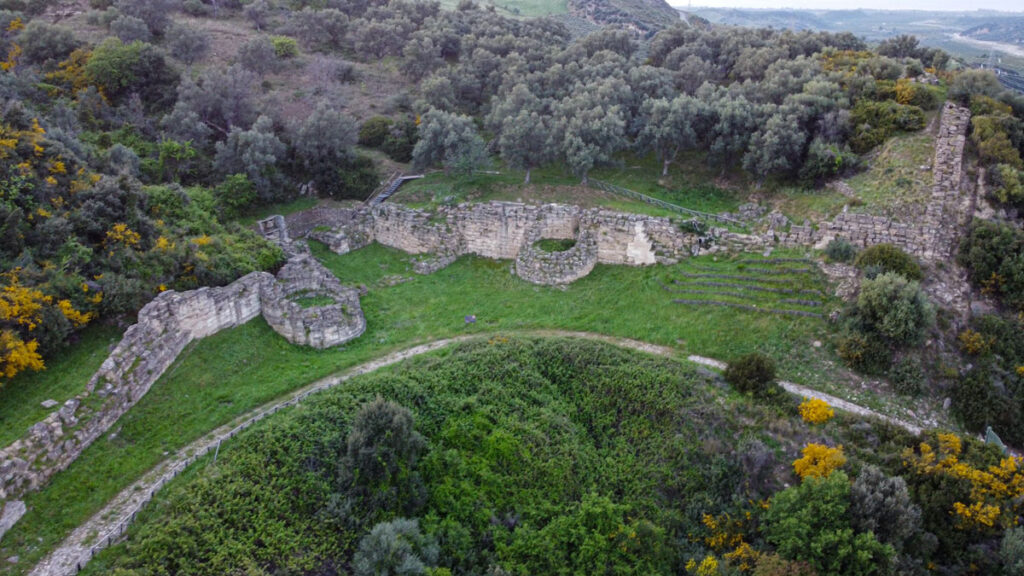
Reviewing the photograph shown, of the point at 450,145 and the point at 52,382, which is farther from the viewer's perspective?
the point at 450,145

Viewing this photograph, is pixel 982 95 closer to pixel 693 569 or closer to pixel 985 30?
pixel 693 569

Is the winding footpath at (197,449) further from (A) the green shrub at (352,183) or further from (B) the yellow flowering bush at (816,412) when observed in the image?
(A) the green shrub at (352,183)

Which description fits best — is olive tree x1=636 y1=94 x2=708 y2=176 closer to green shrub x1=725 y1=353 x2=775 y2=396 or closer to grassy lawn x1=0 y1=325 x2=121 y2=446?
green shrub x1=725 y1=353 x2=775 y2=396

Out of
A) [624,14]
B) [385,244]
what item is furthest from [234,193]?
[624,14]

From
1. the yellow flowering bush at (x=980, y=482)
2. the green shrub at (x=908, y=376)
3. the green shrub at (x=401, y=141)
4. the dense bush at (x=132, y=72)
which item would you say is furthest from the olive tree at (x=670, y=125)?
the dense bush at (x=132, y=72)

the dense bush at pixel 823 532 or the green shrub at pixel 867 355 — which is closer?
the dense bush at pixel 823 532

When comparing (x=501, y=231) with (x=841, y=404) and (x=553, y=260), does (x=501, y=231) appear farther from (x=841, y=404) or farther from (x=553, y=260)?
(x=841, y=404)
